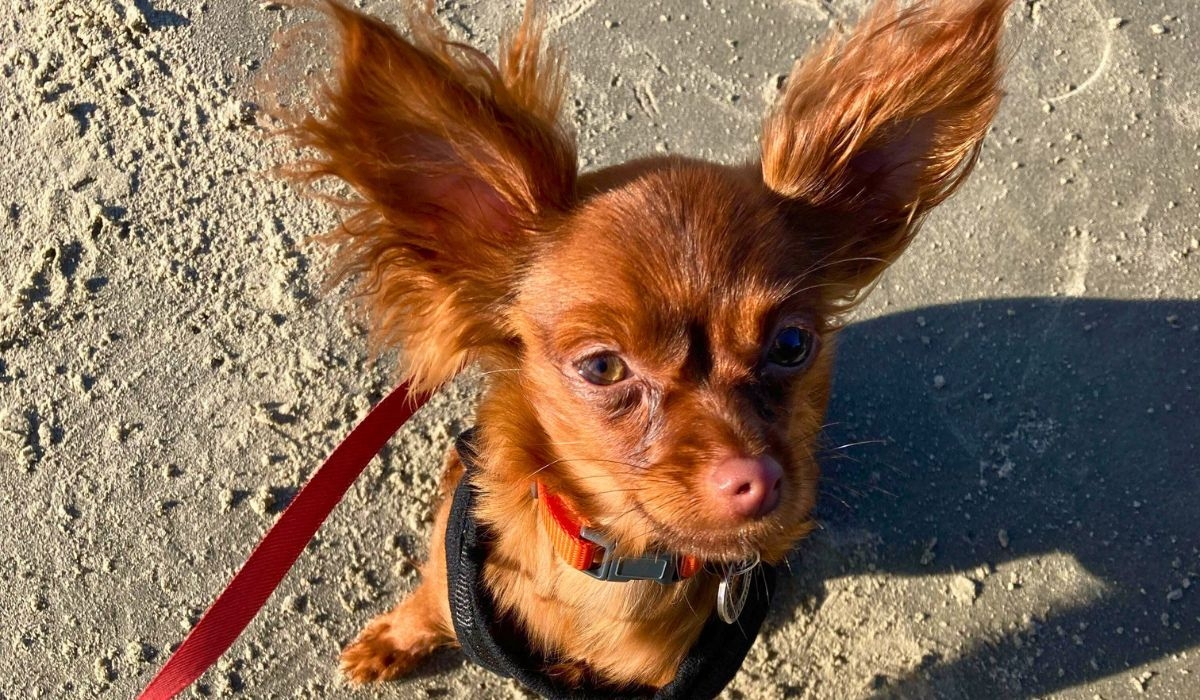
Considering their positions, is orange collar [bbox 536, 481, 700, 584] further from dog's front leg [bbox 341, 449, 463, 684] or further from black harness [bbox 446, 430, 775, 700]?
dog's front leg [bbox 341, 449, 463, 684]

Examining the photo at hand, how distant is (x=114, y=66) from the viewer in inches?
134

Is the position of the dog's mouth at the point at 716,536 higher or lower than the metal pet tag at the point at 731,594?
higher

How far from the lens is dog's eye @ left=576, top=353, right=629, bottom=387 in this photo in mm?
1821

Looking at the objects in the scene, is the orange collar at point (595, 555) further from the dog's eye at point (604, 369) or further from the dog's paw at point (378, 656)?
the dog's paw at point (378, 656)

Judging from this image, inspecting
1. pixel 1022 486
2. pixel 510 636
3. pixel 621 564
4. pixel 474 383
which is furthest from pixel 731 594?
pixel 1022 486

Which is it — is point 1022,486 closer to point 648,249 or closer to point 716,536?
point 716,536

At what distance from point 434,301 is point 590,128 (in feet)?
5.96

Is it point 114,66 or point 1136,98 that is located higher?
point 114,66

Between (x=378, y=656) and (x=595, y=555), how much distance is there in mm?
1179

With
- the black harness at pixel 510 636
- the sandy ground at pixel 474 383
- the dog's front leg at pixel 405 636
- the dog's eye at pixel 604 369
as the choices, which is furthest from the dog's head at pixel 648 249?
the sandy ground at pixel 474 383

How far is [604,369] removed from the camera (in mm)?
1826

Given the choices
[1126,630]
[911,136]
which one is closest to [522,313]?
[911,136]

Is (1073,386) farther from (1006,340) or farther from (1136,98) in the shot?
(1136,98)

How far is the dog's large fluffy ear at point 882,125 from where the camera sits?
1.79m
